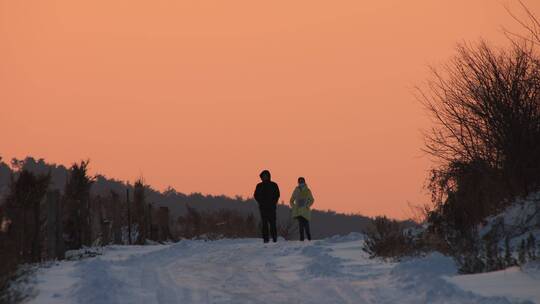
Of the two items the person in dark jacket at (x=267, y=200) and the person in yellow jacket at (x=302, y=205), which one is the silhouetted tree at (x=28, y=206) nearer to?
the person in dark jacket at (x=267, y=200)

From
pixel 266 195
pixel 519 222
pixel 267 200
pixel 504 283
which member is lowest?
pixel 504 283

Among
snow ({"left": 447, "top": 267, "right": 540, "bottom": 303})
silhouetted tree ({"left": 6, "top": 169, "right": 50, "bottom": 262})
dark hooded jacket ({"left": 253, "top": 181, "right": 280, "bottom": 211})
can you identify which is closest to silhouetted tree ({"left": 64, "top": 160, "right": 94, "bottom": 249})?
silhouetted tree ({"left": 6, "top": 169, "right": 50, "bottom": 262})

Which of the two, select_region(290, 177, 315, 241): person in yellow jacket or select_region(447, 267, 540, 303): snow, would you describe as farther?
select_region(290, 177, 315, 241): person in yellow jacket

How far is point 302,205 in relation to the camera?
2667 cm

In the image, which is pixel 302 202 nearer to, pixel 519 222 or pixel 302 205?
pixel 302 205

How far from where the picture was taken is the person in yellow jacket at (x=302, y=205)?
26.6 metres

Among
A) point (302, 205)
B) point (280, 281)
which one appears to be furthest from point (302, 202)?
point (280, 281)

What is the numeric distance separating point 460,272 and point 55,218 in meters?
9.73

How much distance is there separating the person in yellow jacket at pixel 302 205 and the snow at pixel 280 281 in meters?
8.34

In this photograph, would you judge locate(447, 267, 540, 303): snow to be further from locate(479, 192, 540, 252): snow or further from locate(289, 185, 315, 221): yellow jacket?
locate(289, 185, 315, 221): yellow jacket

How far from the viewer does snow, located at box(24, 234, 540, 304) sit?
33.8ft

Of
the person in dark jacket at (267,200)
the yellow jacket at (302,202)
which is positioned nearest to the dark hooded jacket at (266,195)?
the person in dark jacket at (267,200)

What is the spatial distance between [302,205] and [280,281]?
13666 mm

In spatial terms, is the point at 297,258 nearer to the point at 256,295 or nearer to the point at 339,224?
the point at 256,295
